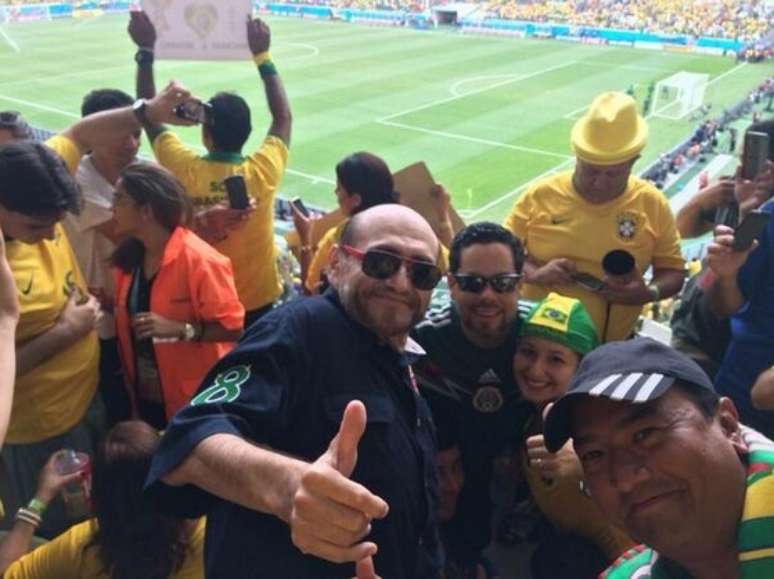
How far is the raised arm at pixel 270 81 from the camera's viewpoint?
4.49 m

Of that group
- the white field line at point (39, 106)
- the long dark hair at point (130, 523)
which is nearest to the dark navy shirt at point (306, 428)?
the long dark hair at point (130, 523)

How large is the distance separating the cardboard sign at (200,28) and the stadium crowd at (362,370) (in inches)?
3.7

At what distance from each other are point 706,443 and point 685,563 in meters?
0.27

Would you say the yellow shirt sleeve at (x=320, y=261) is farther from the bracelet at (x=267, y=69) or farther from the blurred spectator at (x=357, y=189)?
the bracelet at (x=267, y=69)

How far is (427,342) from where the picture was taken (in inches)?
110

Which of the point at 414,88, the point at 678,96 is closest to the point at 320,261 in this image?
the point at 414,88

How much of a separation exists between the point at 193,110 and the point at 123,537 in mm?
2287

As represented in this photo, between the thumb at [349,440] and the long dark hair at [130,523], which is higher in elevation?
the thumb at [349,440]

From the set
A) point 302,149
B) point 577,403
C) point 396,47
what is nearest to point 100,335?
point 577,403

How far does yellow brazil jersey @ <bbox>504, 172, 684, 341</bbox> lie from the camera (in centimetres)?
362

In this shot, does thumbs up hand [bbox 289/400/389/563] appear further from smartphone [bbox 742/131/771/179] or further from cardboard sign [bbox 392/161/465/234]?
cardboard sign [bbox 392/161/465/234]

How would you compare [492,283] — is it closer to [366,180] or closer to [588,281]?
[588,281]

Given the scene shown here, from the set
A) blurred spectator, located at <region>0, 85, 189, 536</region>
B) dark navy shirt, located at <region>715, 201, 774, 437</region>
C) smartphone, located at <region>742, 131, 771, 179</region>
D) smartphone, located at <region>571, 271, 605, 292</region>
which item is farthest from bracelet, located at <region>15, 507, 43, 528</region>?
smartphone, located at <region>742, 131, 771, 179</region>

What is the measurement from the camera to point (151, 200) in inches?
124
